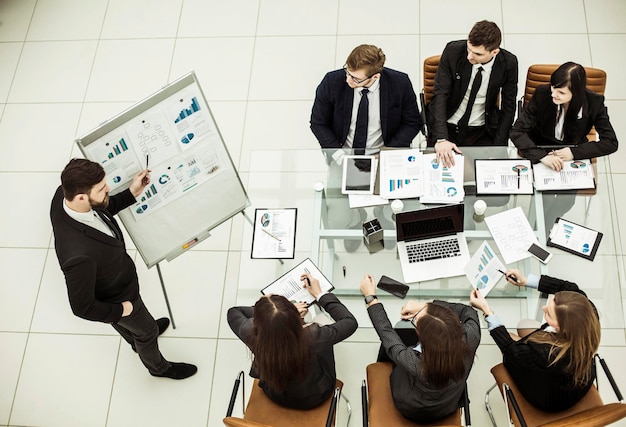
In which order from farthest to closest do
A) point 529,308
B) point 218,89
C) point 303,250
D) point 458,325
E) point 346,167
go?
point 218,89, point 346,167, point 303,250, point 529,308, point 458,325

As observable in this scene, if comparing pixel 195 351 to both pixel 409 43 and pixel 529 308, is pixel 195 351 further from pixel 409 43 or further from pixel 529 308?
pixel 409 43

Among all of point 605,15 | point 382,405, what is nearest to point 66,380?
point 382,405

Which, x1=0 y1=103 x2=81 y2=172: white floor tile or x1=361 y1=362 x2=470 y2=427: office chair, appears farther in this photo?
x1=0 y1=103 x2=81 y2=172: white floor tile

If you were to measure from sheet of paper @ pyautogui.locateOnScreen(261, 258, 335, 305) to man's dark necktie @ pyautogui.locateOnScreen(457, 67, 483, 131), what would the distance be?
4.90 feet

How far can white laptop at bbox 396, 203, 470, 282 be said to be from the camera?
304 centimetres

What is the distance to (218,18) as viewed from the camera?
17.2 ft

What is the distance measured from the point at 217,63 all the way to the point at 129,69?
0.80 m

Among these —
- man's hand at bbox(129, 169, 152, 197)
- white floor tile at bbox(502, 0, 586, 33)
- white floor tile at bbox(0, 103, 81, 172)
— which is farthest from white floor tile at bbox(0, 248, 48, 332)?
white floor tile at bbox(502, 0, 586, 33)

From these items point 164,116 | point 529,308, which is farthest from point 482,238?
point 164,116

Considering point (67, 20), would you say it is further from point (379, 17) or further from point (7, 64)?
point (379, 17)

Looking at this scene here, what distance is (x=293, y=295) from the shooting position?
305 centimetres

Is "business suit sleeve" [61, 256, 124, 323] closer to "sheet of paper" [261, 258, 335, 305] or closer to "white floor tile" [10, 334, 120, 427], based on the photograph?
"sheet of paper" [261, 258, 335, 305]

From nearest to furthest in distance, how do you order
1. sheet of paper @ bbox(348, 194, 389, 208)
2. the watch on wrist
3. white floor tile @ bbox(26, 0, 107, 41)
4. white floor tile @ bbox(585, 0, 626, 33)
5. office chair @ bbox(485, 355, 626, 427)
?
office chair @ bbox(485, 355, 626, 427), the watch on wrist, sheet of paper @ bbox(348, 194, 389, 208), white floor tile @ bbox(585, 0, 626, 33), white floor tile @ bbox(26, 0, 107, 41)

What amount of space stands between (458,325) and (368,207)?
1.00 m
